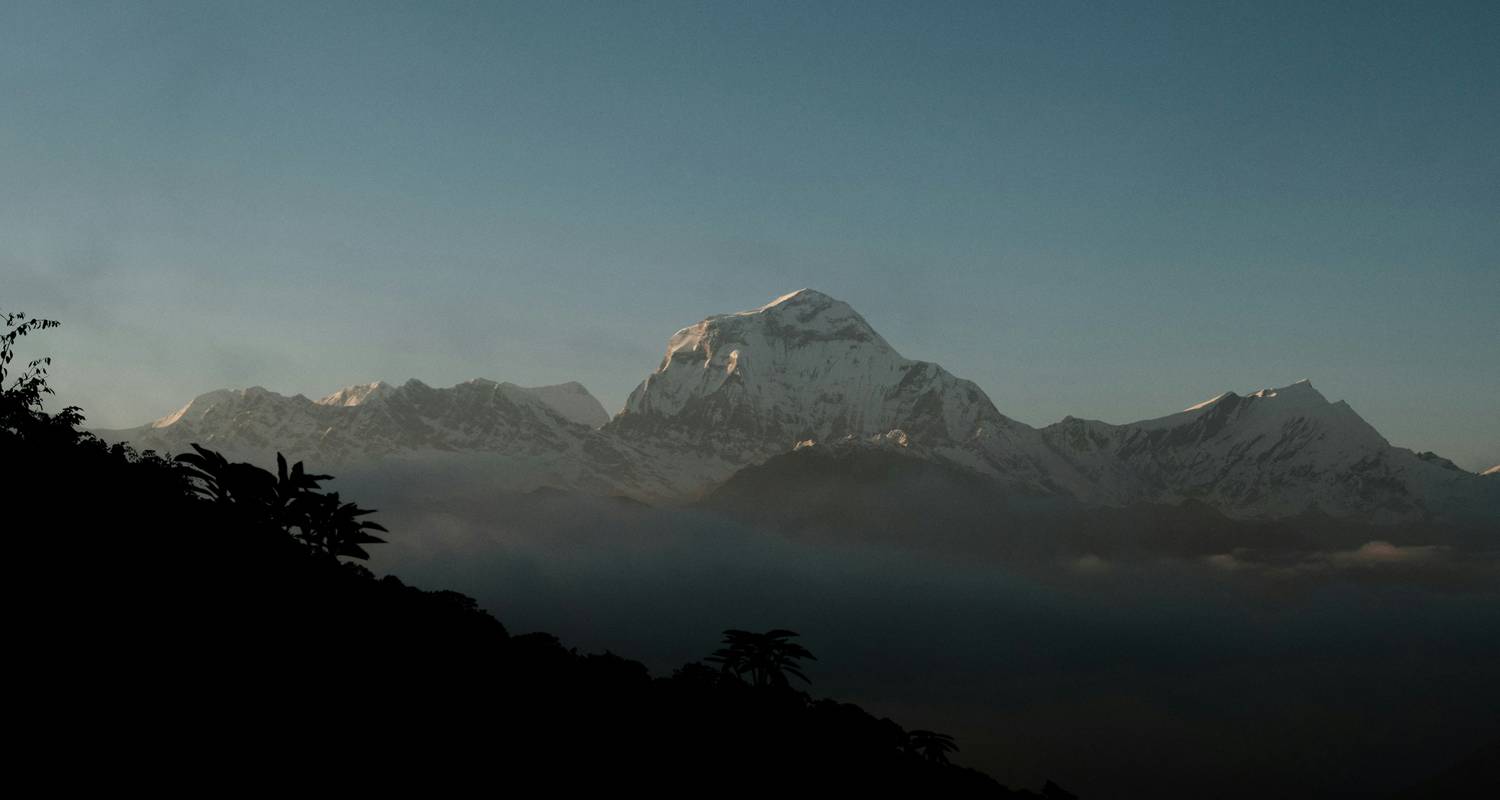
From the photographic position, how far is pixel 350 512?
72.1 meters

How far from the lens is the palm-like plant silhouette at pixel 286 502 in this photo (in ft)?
229

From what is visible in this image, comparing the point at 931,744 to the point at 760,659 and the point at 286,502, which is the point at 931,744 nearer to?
the point at 760,659

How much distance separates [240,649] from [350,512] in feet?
82.5

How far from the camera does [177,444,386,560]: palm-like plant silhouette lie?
229ft

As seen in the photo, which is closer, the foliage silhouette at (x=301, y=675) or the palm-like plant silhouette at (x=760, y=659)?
the foliage silhouette at (x=301, y=675)

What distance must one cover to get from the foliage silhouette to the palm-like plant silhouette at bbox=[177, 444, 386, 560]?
0.13 metres

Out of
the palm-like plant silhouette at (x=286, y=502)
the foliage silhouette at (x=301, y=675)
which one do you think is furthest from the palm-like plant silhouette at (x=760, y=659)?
the palm-like plant silhouette at (x=286, y=502)

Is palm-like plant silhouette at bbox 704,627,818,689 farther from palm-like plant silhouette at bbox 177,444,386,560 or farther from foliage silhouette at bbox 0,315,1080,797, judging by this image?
palm-like plant silhouette at bbox 177,444,386,560

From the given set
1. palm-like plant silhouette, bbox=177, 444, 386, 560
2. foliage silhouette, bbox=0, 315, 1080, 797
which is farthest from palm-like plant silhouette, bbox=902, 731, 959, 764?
palm-like plant silhouette, bbox=177, 444, 386, 560

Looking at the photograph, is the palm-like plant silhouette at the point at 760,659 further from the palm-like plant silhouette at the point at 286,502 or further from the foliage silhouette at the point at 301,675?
the palm-like plant silhouette at the point at 286,502

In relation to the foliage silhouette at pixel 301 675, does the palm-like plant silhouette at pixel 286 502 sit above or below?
above

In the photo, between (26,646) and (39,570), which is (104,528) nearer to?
(39,570)

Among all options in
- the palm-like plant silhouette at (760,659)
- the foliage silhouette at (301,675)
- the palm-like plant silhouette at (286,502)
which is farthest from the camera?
the palm-like plant silhouette at (760,659)

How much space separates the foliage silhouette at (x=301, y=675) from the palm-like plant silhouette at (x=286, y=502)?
0.42ft
